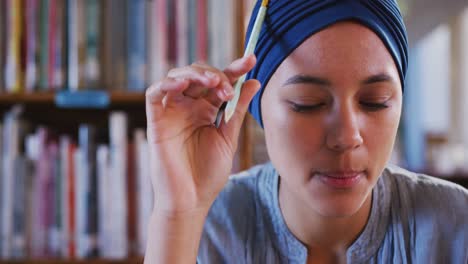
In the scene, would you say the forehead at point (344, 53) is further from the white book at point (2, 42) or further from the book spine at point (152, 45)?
the white book at point (2, 42)

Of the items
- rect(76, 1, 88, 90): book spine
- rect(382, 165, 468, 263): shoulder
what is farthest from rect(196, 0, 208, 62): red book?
rect(382, 165, 468, 263): shoulder

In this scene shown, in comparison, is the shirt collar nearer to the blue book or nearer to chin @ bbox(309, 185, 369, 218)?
chin @ bbox(309, 185, 369, 218)

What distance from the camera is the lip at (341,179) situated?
0.74 m

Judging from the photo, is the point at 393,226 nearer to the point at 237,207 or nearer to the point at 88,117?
the point at 237,207

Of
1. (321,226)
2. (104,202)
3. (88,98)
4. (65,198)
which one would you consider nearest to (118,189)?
(104,202)

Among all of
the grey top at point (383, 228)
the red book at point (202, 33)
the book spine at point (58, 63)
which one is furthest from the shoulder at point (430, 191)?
the book spine at point (58, 63)

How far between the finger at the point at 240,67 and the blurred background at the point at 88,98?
804mm

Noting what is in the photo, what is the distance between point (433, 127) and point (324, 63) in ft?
10.8

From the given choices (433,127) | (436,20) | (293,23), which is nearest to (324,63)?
(293,23)

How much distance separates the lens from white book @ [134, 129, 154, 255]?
1512 millimetres

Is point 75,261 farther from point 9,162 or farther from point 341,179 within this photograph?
point 341,179

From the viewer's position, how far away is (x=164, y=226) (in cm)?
77

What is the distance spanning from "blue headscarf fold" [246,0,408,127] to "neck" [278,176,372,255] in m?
0.23

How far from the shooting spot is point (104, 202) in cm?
150
